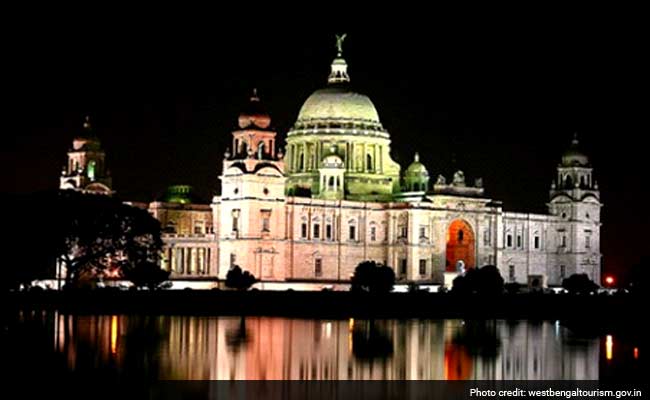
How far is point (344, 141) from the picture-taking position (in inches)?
4779

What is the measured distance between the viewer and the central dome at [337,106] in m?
122

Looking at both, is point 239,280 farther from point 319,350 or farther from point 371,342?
point 319,350

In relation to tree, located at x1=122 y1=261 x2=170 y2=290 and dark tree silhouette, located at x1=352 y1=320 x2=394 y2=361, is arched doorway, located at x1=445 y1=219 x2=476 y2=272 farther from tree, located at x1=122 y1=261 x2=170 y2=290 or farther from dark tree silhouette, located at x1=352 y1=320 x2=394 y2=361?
dark tree silhouette, located at x1=352 y1=320 x2=394 y2=361

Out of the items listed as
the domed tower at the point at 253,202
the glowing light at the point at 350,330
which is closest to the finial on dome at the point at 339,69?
the domed tower at the point at 253,202

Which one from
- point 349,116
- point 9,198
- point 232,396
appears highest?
point 349,116

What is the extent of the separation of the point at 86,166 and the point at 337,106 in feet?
63.5

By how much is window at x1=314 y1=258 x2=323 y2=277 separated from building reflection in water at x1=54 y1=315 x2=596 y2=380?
143 feet

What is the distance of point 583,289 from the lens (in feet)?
374

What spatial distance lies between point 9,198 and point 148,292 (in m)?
8.77

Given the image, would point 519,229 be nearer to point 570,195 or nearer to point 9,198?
point 570,195

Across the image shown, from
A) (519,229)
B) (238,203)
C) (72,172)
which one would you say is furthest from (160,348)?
(519,229)

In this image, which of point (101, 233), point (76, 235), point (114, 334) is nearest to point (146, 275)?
point (101, 233)

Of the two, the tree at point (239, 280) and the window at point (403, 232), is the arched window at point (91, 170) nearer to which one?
the tree at point (239, 280)

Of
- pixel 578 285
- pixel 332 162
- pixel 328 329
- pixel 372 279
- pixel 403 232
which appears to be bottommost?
pixel 328 329
